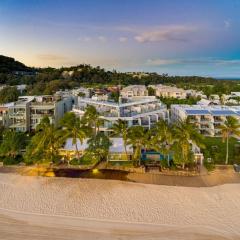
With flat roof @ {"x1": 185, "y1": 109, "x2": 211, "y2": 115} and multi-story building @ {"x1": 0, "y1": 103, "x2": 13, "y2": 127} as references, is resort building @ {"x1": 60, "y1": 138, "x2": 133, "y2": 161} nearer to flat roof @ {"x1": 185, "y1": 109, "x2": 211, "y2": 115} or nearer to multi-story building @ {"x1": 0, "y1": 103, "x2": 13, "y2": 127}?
multi-story building @ {"x1": 0, "y1": 103, "x2": 13, "y2": 127}

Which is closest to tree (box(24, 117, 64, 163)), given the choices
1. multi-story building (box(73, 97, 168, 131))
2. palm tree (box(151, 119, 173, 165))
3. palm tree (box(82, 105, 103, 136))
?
palm tree (box(82, 105, 103, 136))

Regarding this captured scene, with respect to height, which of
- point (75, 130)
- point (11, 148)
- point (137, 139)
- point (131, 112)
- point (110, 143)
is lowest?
point (11, 148)

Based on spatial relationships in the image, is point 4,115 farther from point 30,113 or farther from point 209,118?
point 209,118

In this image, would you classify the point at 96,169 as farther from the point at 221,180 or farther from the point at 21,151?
the point at 221,180

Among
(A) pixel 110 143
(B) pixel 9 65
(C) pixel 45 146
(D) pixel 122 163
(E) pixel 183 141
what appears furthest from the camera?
(B) pixel 9 65

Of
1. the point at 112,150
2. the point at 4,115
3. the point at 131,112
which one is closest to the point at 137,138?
the point at 112,150

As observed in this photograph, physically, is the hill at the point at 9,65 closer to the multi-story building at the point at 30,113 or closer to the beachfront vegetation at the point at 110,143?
the multi-story building at the point at 30,113
